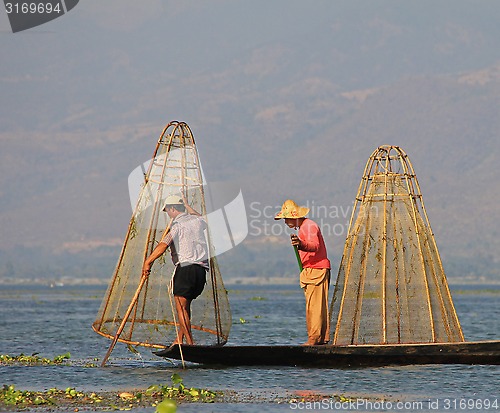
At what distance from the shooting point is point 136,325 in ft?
67.5

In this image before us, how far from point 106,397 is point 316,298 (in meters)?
4.16

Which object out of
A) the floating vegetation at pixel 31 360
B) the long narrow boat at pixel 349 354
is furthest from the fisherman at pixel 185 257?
the floating vegetation at pixel 31 360

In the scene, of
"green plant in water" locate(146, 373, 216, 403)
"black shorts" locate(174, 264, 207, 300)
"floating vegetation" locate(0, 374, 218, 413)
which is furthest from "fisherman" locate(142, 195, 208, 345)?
"green plant in water" locate(146, 373, 216, 403)

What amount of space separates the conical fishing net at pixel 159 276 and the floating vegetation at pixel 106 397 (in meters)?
3.30

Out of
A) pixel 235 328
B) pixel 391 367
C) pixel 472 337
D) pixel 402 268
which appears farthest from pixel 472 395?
pixel 235 328

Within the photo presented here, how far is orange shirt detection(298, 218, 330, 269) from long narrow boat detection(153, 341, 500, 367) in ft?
4.33

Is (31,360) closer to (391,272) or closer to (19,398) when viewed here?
(19,398)

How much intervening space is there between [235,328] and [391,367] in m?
16.1

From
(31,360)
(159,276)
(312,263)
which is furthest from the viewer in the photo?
(31,360)

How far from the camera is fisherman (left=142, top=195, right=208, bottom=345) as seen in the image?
63.1 ft

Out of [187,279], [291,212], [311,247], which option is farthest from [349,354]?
[187,279]

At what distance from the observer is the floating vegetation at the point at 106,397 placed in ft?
53.0

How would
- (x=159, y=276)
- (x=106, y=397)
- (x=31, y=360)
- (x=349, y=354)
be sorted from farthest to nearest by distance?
(x=31, y=360)
(x=159, y=276)
(x=349, y=354)
(x=106, y=397)

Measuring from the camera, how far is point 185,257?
19266mm
